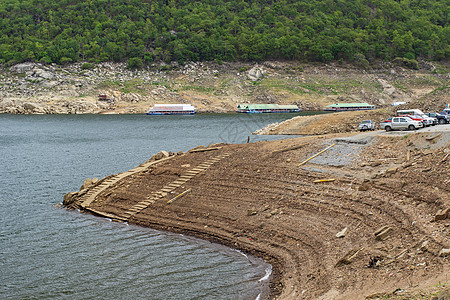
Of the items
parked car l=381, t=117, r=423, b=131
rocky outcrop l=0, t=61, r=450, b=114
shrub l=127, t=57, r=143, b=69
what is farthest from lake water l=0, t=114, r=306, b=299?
shrub l=127, t=57, r=143, b=69

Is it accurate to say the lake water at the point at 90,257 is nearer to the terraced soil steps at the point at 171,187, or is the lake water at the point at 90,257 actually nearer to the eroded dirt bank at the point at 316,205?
the eroded dirt bank at the point at 316,205

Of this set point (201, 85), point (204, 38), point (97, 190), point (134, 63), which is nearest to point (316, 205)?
point (97, 190)

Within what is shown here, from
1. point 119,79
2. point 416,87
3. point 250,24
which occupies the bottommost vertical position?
point 416,87

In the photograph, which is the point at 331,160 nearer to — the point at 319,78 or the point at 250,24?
the point at 319,78

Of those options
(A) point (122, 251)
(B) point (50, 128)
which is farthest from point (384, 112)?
(B) point (50, 128)

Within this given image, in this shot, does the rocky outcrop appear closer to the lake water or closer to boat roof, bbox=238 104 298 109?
boat roof, bbox=238 104 298 109

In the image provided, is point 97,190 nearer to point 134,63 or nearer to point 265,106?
point 265,106
